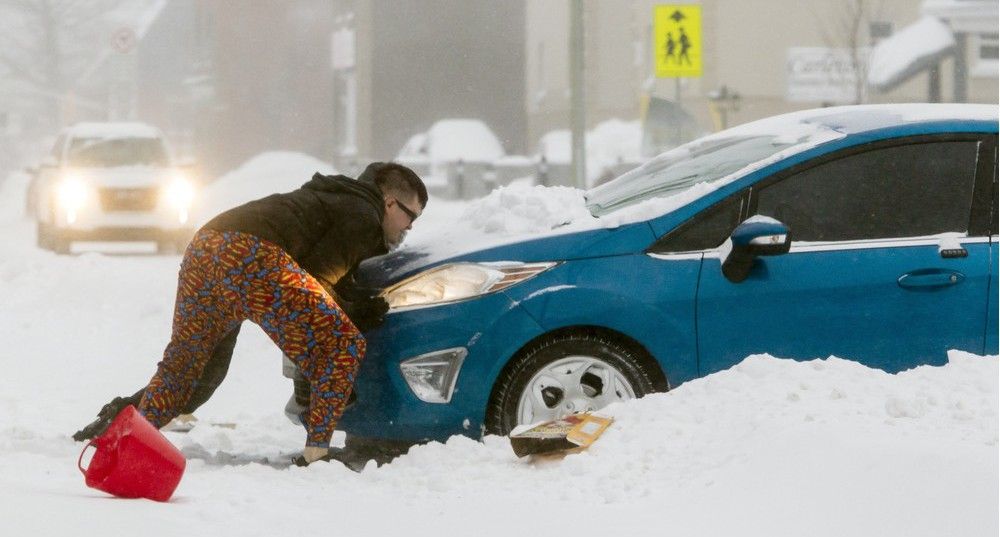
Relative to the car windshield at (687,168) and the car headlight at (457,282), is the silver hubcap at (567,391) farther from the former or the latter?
the car windshield at (687,168)

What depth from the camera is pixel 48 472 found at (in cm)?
649

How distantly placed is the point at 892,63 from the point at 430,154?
1061 cm

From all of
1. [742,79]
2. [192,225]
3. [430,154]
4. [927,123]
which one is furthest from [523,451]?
[742,79]

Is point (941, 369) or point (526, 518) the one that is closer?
point (526, 518)

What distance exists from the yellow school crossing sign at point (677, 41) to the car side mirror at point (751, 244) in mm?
14464

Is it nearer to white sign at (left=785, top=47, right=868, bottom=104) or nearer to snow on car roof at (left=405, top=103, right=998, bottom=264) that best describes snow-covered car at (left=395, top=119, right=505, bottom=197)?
white sign at (left=785, top=47, right=868, bottom=104)

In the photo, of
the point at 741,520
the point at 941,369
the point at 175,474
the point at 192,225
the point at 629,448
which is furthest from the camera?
the point at 192,225

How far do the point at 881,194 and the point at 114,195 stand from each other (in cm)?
1556

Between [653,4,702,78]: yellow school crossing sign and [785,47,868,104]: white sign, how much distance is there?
16.6m

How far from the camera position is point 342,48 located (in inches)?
1804

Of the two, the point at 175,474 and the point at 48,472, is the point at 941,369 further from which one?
the point at 48,472

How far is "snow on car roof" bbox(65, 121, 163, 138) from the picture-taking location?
22406mm

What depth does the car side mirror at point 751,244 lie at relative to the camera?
6.50 metres

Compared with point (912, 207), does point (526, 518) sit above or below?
below
